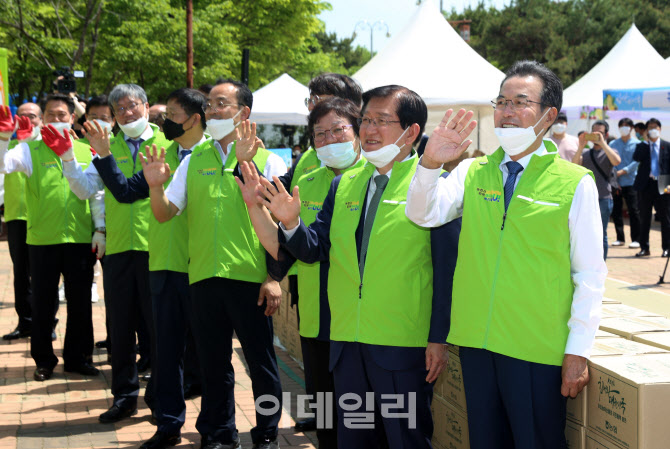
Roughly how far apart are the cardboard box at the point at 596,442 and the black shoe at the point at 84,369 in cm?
477

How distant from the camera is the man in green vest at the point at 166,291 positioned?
16.7 feet

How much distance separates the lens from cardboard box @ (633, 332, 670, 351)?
11.9 feet

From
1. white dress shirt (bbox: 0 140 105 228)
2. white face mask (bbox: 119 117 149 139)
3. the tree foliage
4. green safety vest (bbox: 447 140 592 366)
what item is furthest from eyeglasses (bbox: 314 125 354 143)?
the tree foliage

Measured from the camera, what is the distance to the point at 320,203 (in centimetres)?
457

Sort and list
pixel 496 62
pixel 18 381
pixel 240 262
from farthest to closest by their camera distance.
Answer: pixel 496 62 < pixel 18 381 < pixel 240 262

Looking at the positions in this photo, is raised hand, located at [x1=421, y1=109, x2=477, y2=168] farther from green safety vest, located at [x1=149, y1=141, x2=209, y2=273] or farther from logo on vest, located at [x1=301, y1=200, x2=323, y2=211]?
green safety vest, located at [x1=149, y1=141, x2=209, y2=273]

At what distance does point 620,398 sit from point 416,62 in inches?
488

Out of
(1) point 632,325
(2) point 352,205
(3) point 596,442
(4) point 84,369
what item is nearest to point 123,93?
(4) point 84,369

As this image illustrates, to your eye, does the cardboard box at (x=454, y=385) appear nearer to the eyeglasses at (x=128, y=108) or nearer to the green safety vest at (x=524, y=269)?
the green safety vest at (x=524, y=269)

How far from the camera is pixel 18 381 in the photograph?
6.72 meters

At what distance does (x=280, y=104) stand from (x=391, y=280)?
14552 mm

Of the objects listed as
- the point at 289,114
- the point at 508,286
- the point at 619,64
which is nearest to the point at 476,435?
the point at 508,286

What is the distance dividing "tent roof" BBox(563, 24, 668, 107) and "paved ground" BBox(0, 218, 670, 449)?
1109 centimetres

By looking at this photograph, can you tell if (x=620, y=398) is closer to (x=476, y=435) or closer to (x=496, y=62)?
(x=476, y=435)
